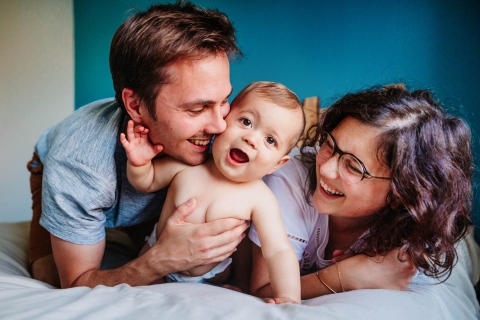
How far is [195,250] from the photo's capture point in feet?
4.19

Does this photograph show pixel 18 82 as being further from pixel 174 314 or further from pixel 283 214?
pixel 174 314

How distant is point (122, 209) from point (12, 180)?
5.60 feet

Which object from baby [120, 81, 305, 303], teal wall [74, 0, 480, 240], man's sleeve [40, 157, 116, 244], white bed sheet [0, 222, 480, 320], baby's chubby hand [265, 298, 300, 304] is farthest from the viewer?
teal wall [74, 0, 480, 240]

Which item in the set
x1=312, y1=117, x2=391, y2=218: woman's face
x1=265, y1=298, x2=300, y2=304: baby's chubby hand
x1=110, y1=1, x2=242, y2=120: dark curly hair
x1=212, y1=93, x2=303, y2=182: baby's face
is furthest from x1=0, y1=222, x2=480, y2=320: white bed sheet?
x1=110, y1=1, x2=242, y2=120: dark curly hair

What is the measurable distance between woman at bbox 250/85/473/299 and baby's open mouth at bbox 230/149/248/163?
9.4 inches

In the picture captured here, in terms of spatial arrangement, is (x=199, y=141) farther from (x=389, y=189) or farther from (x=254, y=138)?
(x=389, y=189)

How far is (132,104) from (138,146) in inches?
7.1

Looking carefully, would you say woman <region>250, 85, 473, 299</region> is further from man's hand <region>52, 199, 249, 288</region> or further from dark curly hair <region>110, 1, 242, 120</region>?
dark curly hair <region>110, 1, 242, 120</region>

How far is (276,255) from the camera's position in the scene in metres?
1.23

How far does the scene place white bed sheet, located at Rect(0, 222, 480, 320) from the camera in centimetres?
97

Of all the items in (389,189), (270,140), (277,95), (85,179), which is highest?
(277,95)

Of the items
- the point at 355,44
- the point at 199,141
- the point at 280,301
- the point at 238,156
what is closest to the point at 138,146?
the point at 199,141

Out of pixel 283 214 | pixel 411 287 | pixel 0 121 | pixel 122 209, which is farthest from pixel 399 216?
pixel 0 121

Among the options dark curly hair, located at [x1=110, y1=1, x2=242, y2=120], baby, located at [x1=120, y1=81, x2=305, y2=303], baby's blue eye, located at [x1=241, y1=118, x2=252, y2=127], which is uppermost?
dark curly hair, located at [x1=110, y1=1, x2=242, y2=120]
